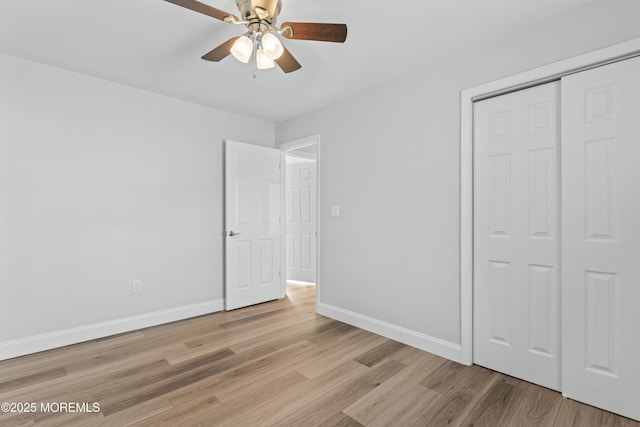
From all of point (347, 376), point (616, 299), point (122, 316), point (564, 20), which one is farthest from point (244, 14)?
point (122, 316)

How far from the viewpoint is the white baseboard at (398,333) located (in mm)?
2453

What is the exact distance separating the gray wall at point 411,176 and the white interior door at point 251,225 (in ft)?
2.90

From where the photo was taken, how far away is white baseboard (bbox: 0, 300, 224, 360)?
2508mm

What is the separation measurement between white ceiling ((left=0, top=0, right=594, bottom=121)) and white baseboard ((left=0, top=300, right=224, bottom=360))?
2384 millimetres

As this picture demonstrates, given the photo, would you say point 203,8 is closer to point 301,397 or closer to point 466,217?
point 466,217

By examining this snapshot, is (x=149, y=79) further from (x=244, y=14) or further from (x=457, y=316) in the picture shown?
(x=457, y=316)

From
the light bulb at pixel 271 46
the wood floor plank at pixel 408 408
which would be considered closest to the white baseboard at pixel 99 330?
the wood floor plank at pixel 408 408

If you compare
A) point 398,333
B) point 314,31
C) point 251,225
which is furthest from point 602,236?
point 251,225

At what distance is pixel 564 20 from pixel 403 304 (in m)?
2.40

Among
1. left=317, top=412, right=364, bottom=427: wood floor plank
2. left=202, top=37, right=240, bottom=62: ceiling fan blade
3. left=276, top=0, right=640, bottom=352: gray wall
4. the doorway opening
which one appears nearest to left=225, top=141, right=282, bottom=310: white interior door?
left=276, top=0, right=640, bottom=352: gray wall

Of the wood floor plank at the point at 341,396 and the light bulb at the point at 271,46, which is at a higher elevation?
the light bulb at the point at 271,46

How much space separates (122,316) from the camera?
9.96 feet

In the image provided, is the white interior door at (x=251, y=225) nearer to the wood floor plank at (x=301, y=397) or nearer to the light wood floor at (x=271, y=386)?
the light wood floor at (x=271, y=386)

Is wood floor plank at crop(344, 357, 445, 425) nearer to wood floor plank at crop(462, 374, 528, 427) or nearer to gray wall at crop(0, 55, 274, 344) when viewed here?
wood floor plank at crop(462, 374, 528, 427)
